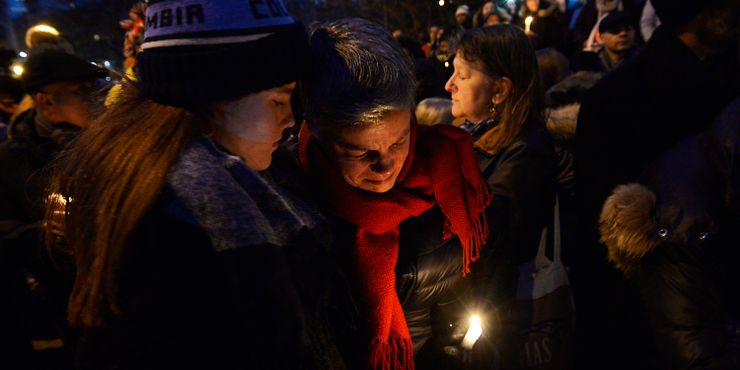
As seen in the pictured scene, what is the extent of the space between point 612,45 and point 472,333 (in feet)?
15.3

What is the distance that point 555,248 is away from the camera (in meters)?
2.18

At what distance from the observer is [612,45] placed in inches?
197

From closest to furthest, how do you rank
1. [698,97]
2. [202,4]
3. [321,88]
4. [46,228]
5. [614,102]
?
[202,4] → [46,228] → [321,88] → [698,97] → [614,102]

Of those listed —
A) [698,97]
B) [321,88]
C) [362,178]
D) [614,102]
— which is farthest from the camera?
[614,102]

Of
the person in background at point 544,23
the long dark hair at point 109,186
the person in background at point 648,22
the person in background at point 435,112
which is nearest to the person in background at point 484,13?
the person in background at point 544,23

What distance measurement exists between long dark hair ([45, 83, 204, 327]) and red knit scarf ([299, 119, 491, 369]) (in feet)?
1.86

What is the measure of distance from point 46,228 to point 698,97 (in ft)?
8.49

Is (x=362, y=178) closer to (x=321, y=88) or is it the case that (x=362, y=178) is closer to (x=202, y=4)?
(x=321, y=88)

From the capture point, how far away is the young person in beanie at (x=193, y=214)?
0.88m

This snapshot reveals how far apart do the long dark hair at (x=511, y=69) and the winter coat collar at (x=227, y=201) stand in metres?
1.60

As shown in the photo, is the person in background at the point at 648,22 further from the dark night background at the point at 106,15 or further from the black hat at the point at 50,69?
the dark night background at the point at 106,15

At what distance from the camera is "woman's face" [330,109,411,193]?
1391mm

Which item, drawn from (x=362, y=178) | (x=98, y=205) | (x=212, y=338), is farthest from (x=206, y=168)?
(x=362, y=178)

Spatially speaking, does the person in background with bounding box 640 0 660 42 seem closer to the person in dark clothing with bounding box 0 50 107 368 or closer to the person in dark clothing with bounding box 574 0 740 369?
the person in dark clothing with bounding box 574 0 740 369
